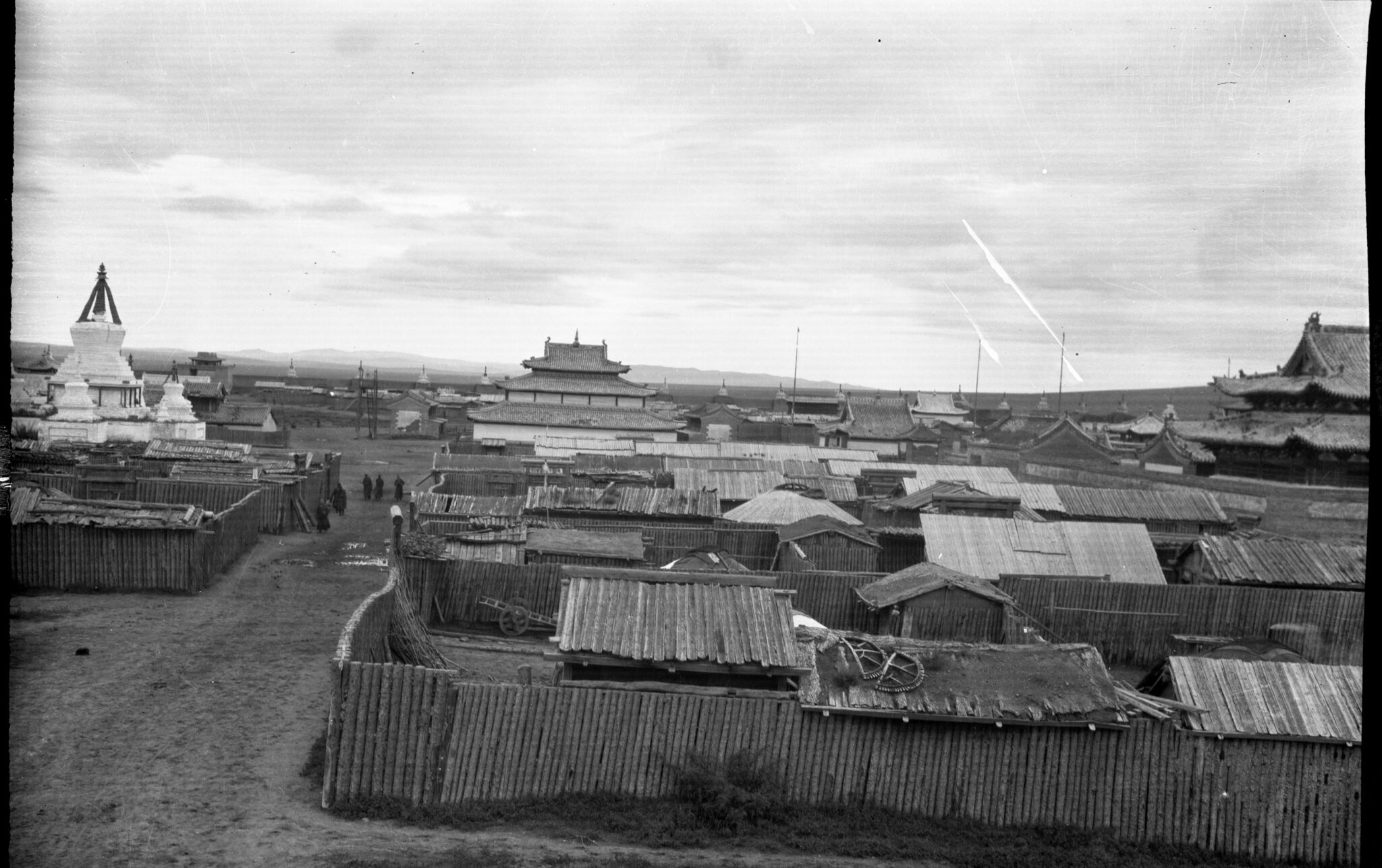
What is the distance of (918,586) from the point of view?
17.7 meters

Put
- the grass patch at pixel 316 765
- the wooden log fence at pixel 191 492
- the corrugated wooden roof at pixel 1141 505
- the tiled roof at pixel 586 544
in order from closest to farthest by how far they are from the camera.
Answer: the grass patch at pixel 316 765 < the tiled roof at pixel 586 544 < the wooden log fence at pixel 191 492 < the corrugated wooden roof at pixel 1141 505

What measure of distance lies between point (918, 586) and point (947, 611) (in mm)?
617

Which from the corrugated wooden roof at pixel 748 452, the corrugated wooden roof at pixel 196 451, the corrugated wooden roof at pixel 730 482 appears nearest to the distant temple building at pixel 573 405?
the corrugated wooden roof at pixel 748 452

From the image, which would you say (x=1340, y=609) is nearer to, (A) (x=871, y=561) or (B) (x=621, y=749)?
(A) (x=871, y=561)

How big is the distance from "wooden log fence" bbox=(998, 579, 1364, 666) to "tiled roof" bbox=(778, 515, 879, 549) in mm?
5159

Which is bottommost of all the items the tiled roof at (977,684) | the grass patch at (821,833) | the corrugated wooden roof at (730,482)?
the grass patch at (821,833)

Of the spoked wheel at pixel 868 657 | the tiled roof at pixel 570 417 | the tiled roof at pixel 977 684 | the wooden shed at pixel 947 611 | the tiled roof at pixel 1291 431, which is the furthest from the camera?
the tiled roof at pixel 570 417

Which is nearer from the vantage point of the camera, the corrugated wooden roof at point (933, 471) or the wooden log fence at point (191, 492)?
the wooden log fence at point (191, 492)

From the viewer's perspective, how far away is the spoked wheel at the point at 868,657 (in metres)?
11.2

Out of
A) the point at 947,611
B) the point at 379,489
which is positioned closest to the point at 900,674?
the point at 947,611

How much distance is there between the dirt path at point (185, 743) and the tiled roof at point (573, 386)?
33.2m

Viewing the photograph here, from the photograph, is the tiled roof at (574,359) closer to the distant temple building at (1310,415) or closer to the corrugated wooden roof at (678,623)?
the distant temple building at (1310,415)

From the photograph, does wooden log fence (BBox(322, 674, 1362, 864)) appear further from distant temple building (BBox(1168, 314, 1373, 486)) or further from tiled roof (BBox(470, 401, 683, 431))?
tiled roof (BBox(470, 401, 683, 431))

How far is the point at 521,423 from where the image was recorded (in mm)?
50875
